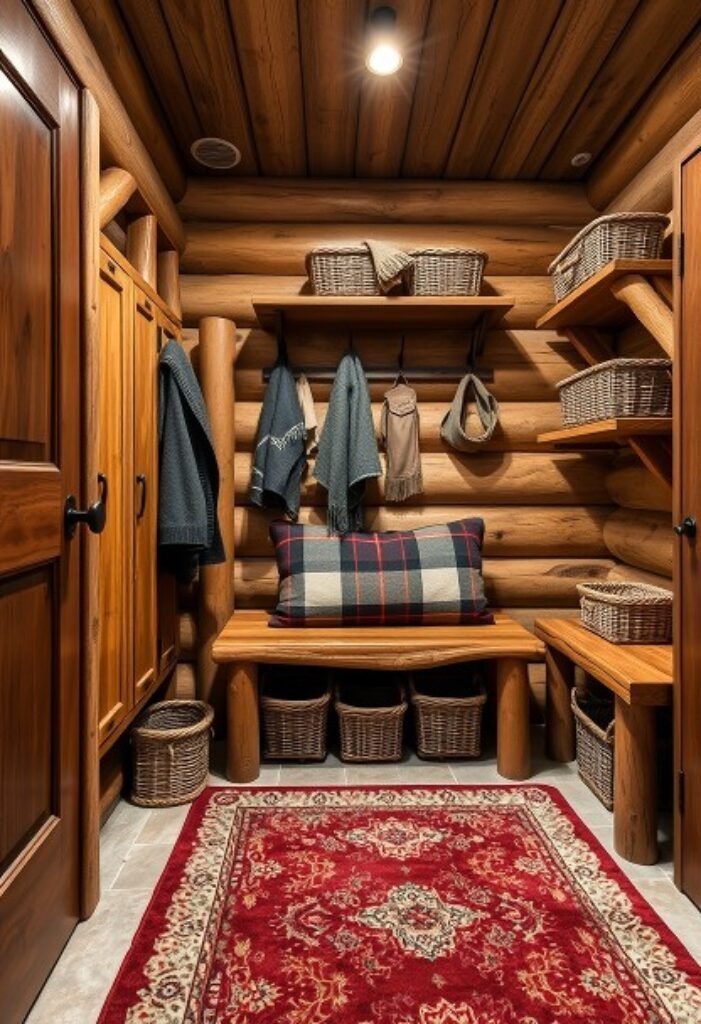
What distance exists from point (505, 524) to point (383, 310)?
117 cm

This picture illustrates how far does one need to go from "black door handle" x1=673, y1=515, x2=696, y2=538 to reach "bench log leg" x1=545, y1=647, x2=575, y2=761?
1.06m

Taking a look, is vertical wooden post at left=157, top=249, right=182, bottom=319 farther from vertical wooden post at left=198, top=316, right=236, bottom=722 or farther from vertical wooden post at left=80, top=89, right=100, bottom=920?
vertical wooden post at left=80, top=89, right=100, bottom=920

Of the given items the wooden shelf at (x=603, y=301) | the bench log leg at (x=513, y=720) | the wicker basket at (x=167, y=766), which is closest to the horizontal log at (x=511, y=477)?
the wooden shelf at (x=603, y=301)

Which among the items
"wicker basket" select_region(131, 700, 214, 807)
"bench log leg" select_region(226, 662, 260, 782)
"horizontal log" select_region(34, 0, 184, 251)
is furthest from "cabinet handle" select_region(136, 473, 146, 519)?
"horizontal log" select_region(34, 0, 184, 251)

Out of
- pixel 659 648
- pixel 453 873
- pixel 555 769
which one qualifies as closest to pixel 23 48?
pixel 453 873

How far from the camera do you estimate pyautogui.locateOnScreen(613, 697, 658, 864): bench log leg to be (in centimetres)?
201

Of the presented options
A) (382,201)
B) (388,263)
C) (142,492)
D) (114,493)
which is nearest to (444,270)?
(388,263)

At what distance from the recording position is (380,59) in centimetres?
220

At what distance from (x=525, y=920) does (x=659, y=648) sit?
41.0 inches

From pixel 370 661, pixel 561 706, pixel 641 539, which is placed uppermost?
pixel 641 539

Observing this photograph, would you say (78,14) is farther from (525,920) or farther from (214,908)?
(525,920)

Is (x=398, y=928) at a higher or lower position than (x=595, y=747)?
lower

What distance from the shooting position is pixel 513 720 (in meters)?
2.62

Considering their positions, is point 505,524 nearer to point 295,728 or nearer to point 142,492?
point 295,728
